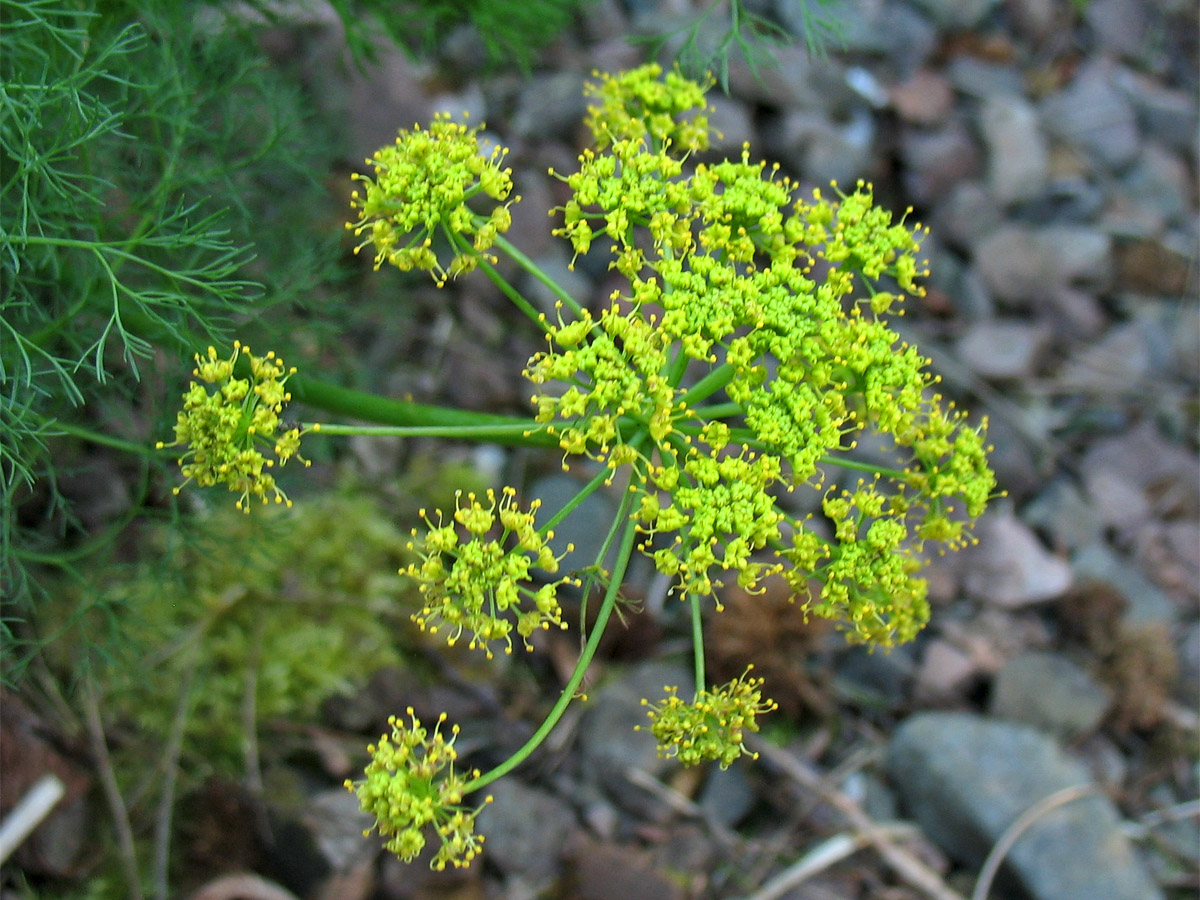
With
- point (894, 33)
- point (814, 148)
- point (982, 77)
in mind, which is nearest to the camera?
point (814, 148)

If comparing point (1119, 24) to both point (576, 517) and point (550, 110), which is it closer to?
point (550, 110)

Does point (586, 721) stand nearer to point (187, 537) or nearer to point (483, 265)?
point (187, 537)

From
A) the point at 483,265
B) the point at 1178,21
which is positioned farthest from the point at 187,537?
the point at 1178,21

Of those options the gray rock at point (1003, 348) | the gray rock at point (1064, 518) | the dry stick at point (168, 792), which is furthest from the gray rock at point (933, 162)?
the dry stick at point (168, 792)

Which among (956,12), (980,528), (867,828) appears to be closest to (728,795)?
(867,828)

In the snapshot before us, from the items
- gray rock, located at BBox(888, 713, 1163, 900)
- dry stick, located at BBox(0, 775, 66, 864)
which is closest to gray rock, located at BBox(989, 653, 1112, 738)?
gray rock, located at BBox(888, 713, 1163, 900)

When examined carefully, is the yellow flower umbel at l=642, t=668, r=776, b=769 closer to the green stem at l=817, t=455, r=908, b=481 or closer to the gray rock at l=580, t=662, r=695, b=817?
the green stem at l=817, t=455, r=908, b=481
